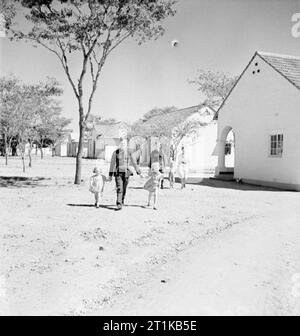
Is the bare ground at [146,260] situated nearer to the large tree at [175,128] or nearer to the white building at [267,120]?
the white building at [267,120]

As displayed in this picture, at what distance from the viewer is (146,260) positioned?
5.85m

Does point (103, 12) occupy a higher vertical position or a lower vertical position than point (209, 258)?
higher

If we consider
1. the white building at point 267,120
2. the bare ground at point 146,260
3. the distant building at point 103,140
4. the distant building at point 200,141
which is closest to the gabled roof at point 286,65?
the white building at point 267,120

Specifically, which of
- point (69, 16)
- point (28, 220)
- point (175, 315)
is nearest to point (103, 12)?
point (69, 16)

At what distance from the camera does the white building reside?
16781 millimetres

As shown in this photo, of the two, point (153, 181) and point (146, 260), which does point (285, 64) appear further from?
point (146, 260)

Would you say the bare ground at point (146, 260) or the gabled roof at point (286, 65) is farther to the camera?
the gabled roof at point (286, 65)

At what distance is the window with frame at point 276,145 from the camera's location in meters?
17.6

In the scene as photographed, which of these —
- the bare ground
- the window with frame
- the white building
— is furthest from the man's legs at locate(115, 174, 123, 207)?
the window with frame

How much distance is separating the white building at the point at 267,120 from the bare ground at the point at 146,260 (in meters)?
6.88

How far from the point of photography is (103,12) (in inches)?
620

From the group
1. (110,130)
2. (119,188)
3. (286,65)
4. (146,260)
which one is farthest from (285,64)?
(110,130)

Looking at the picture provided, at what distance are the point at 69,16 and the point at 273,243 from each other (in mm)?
12622
